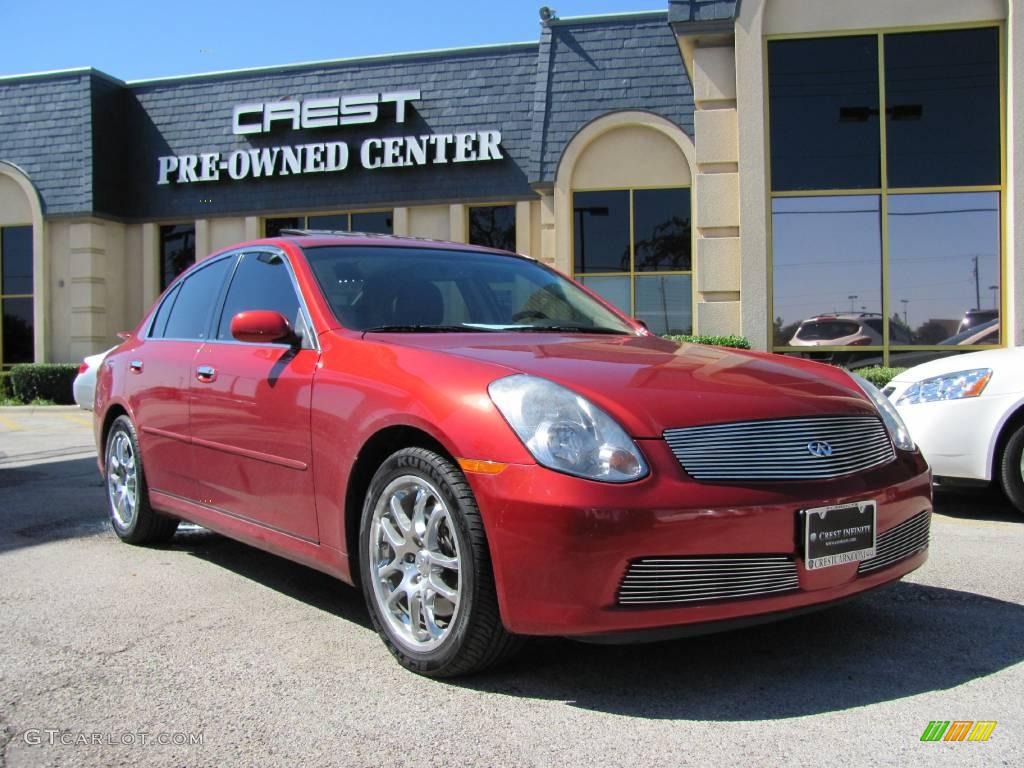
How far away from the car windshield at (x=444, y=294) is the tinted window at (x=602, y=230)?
1090 centimetres

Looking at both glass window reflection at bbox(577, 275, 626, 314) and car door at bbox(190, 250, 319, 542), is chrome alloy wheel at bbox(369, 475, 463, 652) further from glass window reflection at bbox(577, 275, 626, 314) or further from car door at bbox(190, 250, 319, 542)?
glass window reflection at bbox(577, 275, 626, 314)

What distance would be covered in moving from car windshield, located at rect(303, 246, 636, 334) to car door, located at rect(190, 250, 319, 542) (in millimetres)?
210

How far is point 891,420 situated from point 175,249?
17.5 m

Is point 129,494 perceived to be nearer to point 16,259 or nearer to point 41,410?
point 41,410

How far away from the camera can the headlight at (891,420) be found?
11.4 ft

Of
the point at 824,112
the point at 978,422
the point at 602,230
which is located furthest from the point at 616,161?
the point at 978,422

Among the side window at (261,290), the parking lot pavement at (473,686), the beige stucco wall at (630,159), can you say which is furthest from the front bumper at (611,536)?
the beige stucco wall at (630,159)

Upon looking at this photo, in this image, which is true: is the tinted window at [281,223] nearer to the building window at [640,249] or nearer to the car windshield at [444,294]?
the building window at [640,249]

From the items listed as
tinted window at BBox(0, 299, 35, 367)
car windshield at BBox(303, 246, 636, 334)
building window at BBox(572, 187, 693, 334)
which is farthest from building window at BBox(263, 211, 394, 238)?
car windshield at BBox(303, 246, 636, 334)

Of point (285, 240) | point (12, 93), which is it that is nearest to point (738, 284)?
point (285, 240)

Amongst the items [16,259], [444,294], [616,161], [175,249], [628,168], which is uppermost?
[616,161]

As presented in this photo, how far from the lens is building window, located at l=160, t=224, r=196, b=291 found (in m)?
18.7

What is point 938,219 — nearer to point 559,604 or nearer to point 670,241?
point 670,241

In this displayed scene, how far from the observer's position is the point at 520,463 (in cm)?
281
